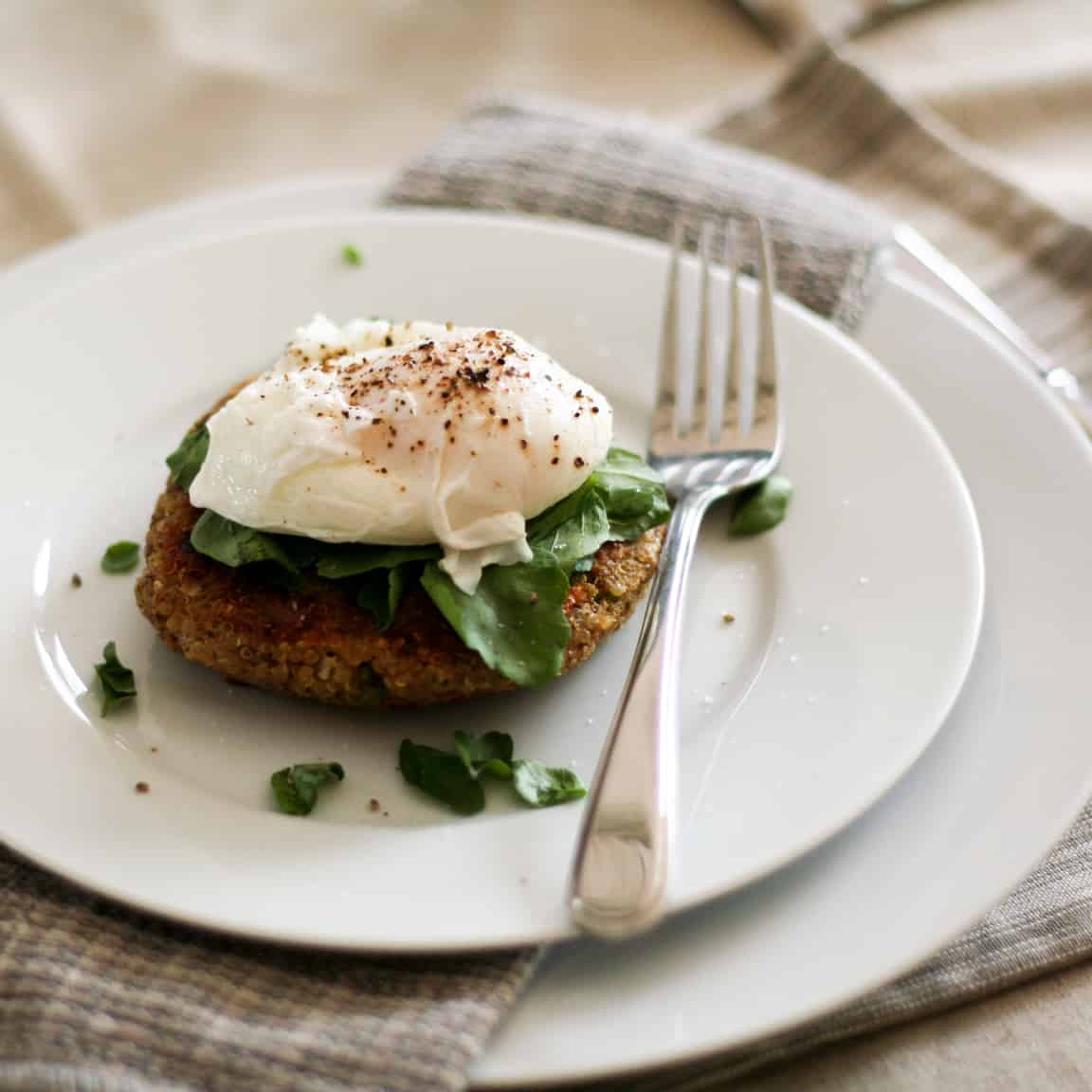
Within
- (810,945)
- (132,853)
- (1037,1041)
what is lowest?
(1037,1041)

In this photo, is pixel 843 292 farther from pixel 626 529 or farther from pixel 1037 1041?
pixel 1037 1041

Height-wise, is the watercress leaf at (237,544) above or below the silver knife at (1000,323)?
above

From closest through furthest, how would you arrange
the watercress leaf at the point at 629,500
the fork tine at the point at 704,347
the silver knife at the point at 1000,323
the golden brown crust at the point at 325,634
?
the golden brown crust at the point at 325,634 → the watercress leaf at the point at 629,500 → the fork tine at the point at 704,347 → the silver knife at the point at 1000,323

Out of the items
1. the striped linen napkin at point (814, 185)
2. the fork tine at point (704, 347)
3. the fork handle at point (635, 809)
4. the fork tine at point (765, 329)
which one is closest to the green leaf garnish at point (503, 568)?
the fork handle at point (635, 809)

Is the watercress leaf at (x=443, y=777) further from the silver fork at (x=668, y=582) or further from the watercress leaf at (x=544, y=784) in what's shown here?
the silver fork at (x=668, y=582)

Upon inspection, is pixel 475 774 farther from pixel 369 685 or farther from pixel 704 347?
pixel 704 347

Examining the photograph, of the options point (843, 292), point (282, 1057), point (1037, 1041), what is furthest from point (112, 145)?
point (1037, 1041)

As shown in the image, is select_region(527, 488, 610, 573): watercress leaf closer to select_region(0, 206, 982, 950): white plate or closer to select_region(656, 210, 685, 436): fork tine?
select_region(0, 206, 982, 950): white plate
